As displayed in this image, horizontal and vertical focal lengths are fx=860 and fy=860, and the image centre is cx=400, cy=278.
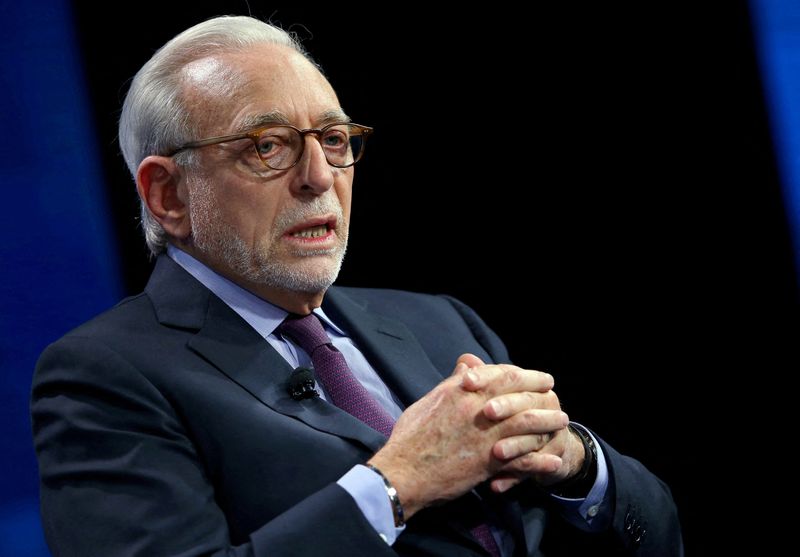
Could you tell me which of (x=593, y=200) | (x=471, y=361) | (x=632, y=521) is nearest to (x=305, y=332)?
(x=471, y=361)

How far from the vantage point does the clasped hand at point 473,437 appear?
1624mm

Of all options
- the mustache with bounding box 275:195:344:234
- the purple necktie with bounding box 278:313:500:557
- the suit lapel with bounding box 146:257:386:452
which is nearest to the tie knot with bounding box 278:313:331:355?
the purple necktie with bounding box 278:313:500:557

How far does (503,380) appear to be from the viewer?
175cm

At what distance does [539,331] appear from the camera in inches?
110

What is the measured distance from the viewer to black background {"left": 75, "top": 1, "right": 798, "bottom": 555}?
2.55m

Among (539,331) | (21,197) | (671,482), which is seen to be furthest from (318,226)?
(671,482)

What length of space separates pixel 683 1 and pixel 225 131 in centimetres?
151

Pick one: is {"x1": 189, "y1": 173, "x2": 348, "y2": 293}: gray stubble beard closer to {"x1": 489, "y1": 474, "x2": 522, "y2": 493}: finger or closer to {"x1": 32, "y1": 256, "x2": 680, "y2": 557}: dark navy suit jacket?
{"x1": 32, "y1": 256, "x2": 680, "y2": 557}: dark navy suit jacket

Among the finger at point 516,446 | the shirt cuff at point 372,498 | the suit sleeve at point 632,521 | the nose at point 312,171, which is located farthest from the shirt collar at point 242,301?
the suit sleeve at point 632,521

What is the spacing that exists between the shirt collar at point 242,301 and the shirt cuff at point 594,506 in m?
0.77

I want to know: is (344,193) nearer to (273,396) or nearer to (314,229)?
(314,229)

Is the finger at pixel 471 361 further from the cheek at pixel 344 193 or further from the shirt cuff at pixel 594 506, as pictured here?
the cheek at pixel 344 193

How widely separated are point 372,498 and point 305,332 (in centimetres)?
52

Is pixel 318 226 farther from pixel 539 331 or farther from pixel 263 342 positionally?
pixel 539 331
